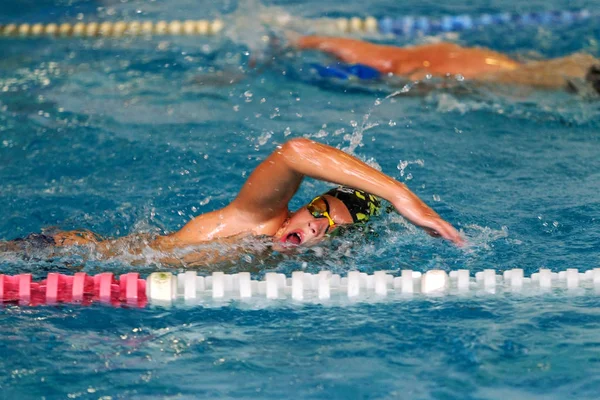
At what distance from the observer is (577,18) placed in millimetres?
6551

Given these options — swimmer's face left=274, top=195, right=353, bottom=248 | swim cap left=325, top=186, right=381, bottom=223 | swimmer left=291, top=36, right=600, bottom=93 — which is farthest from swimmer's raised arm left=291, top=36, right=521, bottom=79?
swimmer's face left=274, top=195, right=353, bottom=248

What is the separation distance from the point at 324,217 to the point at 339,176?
1.01 ft

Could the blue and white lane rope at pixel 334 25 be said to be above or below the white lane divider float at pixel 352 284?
above

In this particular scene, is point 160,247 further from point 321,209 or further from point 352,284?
point 352,284

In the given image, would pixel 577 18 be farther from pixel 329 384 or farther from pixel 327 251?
pixel 329 384

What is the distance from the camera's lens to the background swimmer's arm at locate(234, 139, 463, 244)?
9.15 ft

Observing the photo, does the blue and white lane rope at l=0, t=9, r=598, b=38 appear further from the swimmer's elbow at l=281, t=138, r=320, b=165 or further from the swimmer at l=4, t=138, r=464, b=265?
the swimmer's elbow at l=281, t=138, r=320, b=165

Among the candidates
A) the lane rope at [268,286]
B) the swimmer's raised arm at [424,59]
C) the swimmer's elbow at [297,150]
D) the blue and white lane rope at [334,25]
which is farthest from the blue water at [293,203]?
the swimmer's elbow at [297,150]

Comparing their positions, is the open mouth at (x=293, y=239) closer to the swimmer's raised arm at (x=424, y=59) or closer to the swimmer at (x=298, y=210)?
the swimmer at (x=298, y=210)

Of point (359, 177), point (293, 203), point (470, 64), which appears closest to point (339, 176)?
point (359, 177)

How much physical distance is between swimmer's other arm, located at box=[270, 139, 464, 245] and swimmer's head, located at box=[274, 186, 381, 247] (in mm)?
262

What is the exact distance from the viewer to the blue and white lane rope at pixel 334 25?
654 cm

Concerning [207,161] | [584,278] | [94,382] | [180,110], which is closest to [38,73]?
[180,110]

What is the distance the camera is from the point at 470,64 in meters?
5.32
